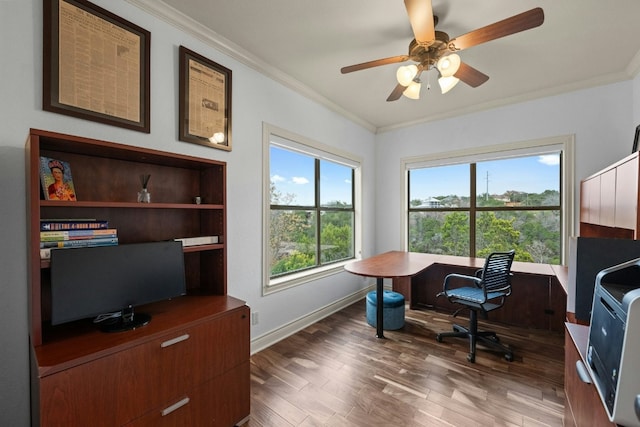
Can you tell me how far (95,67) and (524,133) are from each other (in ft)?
14.2

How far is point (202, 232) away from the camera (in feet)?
6.97

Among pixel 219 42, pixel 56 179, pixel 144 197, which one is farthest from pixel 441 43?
pixel 56 179

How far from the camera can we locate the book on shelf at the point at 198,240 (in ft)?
5.90

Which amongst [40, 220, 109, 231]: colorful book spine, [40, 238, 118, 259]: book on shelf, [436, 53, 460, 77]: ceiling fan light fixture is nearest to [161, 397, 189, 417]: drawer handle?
[40, 238, 118, 259]: book on shelf

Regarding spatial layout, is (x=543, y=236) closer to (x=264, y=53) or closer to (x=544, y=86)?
(x=544, y=86)

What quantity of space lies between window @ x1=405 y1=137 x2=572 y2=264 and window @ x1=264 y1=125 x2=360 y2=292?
42.7 inches

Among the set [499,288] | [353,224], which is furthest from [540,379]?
[353,224]

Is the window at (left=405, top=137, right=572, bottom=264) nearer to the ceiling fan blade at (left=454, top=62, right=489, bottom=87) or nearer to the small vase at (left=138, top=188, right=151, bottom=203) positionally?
the ceiling fan blade at (left=454, top=62, right=489, bottom=87)

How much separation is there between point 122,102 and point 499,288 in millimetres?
3390

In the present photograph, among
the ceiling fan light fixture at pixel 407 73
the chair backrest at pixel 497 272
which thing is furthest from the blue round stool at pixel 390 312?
the ceiling fan light fixture at pixel 407 73

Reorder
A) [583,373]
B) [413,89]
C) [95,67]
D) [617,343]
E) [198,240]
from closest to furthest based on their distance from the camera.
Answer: [617,343] < [583,373] < [95,67] < [198,240] < [413,89]

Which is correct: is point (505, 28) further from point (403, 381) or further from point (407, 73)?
point (403, 381)

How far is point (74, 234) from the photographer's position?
4.54ft

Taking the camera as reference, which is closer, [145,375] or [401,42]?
[145,375]
